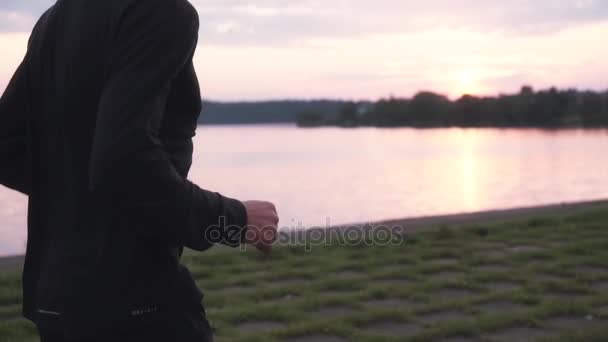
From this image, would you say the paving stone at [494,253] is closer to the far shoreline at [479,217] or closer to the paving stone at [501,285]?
the paving stone at [501,285]

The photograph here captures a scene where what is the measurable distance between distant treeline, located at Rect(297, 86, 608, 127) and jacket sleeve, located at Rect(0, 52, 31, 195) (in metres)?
24.9

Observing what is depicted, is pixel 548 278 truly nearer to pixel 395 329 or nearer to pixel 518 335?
pixel 518 335

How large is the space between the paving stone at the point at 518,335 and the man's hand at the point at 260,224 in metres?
3.07

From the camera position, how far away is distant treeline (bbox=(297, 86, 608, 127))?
97.0ft

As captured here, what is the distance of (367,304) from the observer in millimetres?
5156

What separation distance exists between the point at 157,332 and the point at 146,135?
39 cm

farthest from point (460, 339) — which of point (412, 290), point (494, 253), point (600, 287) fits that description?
point (494, 253)

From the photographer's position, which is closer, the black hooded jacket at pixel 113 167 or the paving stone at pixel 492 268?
the black hooded jacket at pixel 113 167

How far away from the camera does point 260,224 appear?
154 cm

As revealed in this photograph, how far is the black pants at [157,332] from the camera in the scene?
1.45 meters

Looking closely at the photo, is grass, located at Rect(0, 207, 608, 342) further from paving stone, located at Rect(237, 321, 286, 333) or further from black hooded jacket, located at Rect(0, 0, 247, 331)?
black hooded jacket, located at Rect(0, 0, 247, 331)

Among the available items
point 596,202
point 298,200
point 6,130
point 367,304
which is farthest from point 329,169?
point 6,130

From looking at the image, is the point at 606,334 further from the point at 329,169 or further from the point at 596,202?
the point at 329,169

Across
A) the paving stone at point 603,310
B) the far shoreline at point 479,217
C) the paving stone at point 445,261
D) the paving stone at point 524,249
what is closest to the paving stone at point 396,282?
the paving stone at point 445,261
